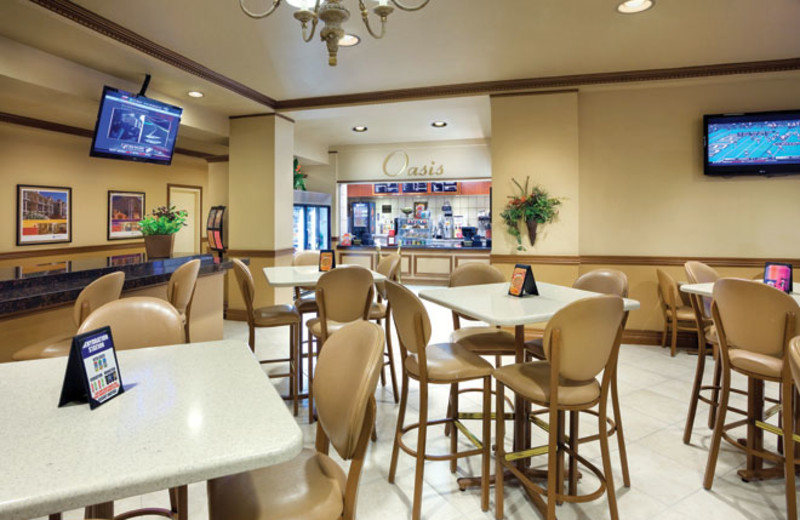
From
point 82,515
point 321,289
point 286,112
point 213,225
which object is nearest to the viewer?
point 82,515

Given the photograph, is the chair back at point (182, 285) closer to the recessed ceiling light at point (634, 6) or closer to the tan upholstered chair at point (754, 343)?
the tan upholstered chair at point (754, 343)

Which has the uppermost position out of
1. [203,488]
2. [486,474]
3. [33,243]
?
[33,243]

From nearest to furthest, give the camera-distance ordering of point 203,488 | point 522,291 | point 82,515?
point 82,515
point 203,488
point 522,291

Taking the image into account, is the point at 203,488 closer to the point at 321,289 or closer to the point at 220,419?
the point at 321,289

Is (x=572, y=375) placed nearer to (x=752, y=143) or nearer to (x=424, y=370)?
(x=424, y=370)

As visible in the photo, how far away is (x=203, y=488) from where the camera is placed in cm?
219

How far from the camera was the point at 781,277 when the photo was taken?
271 centimetres

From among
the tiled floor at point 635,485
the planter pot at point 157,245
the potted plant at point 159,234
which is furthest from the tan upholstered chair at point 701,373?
the planter pot at point 157,245

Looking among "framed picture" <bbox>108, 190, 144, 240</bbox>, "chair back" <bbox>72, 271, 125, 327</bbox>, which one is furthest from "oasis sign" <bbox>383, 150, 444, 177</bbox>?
"chair back" <bbox>72, 271, 125, 327</bbox>

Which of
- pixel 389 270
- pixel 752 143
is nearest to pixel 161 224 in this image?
pixel 389 270

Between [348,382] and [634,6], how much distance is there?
A: 3466 mm

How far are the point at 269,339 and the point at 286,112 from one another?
9.82 feet

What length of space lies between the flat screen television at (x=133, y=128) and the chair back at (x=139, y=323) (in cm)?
292

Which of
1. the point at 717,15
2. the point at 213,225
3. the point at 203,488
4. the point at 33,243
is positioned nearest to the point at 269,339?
the point at 213,225
